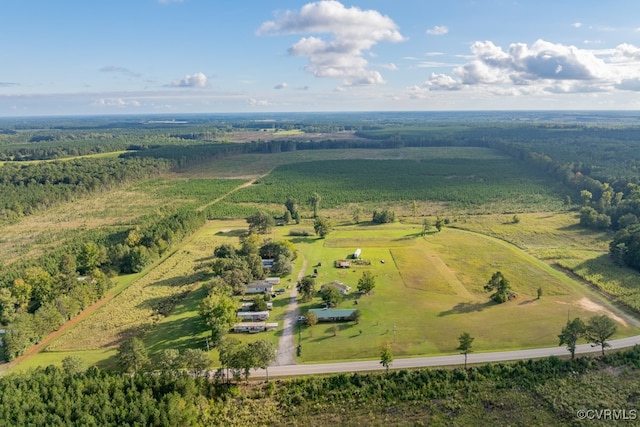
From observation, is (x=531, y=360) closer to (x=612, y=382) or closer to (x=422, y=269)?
(x=612, y=382)

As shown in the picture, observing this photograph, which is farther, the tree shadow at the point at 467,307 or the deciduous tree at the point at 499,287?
the deciduous tree at the point at 499,287

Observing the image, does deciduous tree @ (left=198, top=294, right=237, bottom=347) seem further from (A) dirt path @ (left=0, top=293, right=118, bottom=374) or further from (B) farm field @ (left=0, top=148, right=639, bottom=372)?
(A) dirt path @ (left=0, top=293, right=118, bottom=374)

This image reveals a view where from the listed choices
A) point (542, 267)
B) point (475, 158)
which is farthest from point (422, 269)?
point (475, 158)

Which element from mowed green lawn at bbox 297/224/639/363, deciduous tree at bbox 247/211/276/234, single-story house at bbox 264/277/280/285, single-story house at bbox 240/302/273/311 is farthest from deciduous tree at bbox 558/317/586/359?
deciduous tree at bbox 247/211/276/234

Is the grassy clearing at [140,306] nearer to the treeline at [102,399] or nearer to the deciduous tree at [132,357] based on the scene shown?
the deciduous tree at [132,357]

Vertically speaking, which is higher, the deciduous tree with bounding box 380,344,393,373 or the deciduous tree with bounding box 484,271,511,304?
the deciduous tree with bounding box 484,271,511,304

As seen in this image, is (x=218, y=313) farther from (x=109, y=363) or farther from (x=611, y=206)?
(x=611, y=206)

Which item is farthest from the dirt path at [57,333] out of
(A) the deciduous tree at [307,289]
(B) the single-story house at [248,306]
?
(A) the deciduous tree at [307,289]
